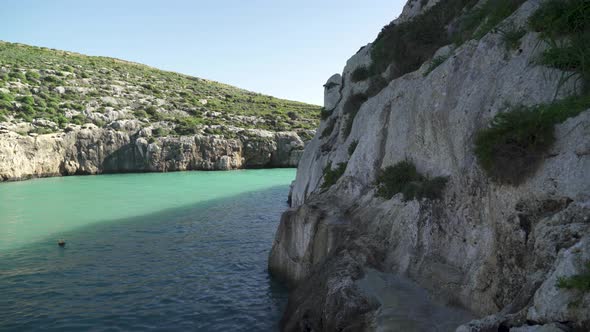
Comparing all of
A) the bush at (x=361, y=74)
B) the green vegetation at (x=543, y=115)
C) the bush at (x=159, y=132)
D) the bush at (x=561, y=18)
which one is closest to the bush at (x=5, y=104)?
the bush at (x=159, y=132)

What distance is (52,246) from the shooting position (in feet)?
67.2

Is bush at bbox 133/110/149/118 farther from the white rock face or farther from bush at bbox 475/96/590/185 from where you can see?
bush at bbox 475/96/590/185

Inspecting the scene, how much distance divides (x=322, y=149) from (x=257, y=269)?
7.78m

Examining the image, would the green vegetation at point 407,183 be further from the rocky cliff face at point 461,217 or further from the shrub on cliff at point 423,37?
the shrub on cliff at point 423,37

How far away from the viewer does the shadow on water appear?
1199 centimetres

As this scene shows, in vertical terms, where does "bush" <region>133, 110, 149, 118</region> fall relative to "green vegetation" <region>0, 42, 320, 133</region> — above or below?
below

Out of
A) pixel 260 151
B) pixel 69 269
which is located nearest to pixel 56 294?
pixel 69 269

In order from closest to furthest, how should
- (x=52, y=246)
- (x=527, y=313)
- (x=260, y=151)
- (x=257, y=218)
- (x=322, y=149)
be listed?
1. (x=527, y=313)
2. (x=52, y=246)
3. (x=322, y=149)
4. (x=257, y=218)
5. (x=260, y=151)

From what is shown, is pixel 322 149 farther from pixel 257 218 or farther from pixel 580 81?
pixel 580 81

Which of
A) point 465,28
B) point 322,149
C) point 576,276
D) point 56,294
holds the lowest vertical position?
point 56,294

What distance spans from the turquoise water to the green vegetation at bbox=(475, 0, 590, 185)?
7.61 metres

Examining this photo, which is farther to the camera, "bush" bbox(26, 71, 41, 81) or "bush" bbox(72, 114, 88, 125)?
"bush" bbox(26, 71, 41, 81)

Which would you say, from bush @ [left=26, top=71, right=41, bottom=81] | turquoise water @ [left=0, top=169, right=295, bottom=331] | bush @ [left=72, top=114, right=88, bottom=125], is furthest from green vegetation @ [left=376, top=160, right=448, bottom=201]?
bush @ [left=26, top=71, right=41, bottom=81]

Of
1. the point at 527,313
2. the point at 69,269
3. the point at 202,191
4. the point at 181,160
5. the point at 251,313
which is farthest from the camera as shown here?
the point at 181,160
